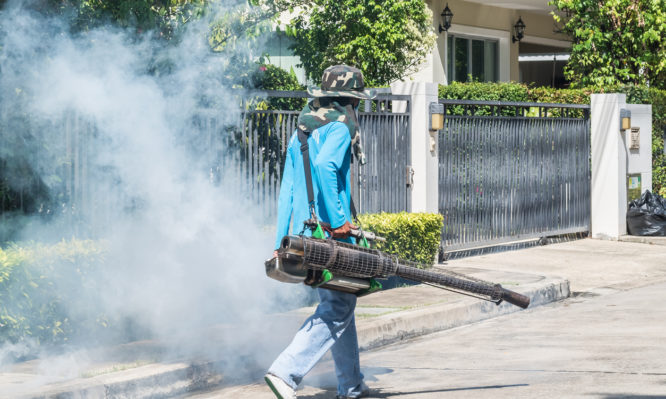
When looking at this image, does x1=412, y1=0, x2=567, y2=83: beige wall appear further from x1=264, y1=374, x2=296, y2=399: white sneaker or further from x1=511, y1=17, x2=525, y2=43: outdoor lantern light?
x1=264, y1=374, x2=296, y2=399: white sneaker

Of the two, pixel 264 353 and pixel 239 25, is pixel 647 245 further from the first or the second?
pixel 264 353

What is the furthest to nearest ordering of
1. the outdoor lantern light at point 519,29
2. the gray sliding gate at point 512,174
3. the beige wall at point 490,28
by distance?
the outdoor lantern light at point 519,29
the beige wall at point 490,28
the gray sliding gate at point 512,174

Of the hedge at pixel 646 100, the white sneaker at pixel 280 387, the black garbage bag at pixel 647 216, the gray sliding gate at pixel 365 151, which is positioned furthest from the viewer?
the hedge at pixel 646 100

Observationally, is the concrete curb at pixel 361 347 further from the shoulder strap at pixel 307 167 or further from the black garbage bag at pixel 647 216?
the black garbage bag at pixel 647 216

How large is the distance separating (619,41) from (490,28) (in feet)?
20.6

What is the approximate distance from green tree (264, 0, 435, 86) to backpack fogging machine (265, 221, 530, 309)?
11961 mm

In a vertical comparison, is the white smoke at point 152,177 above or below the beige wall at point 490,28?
below

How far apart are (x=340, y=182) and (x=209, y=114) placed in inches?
146

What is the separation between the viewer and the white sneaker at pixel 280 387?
5.21 m

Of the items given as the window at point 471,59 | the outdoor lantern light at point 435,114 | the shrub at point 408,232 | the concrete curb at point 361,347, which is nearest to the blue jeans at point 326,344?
the concrete curb at point 361,347

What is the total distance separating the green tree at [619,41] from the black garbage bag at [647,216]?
3175 mm

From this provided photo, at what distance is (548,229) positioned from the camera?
14.1 m

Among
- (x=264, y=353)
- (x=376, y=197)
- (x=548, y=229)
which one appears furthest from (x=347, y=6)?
(x=264, y=353)

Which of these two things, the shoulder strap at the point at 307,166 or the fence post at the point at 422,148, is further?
the fence post at the point at 422,148
